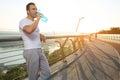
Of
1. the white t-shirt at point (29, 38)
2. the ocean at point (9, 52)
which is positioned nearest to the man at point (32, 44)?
the white t-shirt at point (29, 38)

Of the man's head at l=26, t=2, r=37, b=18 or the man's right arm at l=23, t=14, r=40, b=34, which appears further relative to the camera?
the man's head at l=26, t=2, r=37, b=18

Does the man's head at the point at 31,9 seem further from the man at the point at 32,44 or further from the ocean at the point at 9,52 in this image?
the ocean at the point at 9,52

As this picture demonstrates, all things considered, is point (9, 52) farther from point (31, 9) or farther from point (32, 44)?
point (31, 9)

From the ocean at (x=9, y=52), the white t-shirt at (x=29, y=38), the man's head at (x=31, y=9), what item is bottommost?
the ocean at (x=9, y=52)

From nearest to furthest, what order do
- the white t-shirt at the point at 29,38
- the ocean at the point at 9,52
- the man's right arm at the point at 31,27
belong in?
the man's right arm at the point at 31,27 → the white t-shirt at the point at 29,38 → the ocean at the point at 9,52

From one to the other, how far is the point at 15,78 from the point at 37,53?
2.11 m

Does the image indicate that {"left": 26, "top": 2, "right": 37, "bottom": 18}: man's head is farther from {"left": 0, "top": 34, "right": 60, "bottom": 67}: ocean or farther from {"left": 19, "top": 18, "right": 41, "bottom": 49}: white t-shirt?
{"left": 0, "top": 34, "right": 60, "bottom": 67}: ocean

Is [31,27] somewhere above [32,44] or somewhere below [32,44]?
above

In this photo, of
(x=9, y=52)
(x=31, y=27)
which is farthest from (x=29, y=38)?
(x=9, y=52)

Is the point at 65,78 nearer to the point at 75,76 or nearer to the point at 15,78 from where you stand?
the point at 75,76

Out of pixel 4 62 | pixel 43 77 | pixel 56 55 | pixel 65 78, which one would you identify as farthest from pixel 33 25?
pixel 56 55

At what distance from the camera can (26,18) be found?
5.03 meters

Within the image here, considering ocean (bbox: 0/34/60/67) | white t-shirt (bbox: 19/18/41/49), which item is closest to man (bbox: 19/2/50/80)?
white t-shirt (bbox: 19/18/41/49)

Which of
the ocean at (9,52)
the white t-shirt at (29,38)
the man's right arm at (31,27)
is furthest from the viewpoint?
the ocean at (9,52)
